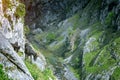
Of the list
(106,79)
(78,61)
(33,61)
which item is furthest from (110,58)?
(33,61)

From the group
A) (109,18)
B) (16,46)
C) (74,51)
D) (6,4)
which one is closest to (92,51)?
(74,51)

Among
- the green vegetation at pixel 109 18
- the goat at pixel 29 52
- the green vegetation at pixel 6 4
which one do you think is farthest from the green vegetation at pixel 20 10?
the green vegetation at pixel 109 18

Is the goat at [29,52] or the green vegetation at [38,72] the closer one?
the green vegetation at [38,72]

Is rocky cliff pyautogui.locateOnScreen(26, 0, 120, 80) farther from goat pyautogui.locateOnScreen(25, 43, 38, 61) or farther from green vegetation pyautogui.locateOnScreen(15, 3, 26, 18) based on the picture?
green vegetation pyautogui.locateOnScreen(15, 3, 26, 18)

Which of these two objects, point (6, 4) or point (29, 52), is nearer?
point (6, 4)

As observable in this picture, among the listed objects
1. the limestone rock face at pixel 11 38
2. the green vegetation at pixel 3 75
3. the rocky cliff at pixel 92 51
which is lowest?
the green vegetation at pixel 3 75

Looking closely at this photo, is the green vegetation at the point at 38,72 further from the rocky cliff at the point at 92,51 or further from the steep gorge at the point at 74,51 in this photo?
the rocky cliff at the point at 92,51

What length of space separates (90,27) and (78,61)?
40.4 meters

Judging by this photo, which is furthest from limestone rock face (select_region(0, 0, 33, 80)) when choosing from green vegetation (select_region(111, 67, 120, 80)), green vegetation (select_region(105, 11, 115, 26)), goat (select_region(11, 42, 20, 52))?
green vegetation (select_region(105, 11, 115, 26))

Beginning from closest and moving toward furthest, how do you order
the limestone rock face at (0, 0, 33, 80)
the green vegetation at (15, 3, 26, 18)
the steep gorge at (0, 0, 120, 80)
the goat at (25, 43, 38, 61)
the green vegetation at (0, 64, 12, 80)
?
the green vegetation at (0, 64, 12, 80) < the limestone rock face at (0, 0, 33, 80) < the steep gorge at (0, 0, 120, 80) < the green vegetation at (15, 3, 26, 18) < the goat at (25, 43, 38, 61)

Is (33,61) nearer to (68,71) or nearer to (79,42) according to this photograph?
(68,71)

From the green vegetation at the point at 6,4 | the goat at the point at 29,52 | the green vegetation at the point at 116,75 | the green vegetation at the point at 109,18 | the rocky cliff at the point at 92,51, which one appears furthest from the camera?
the green vegetation at the point at 109,18

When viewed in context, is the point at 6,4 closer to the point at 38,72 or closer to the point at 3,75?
the point at 38,72

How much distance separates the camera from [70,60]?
537ft
